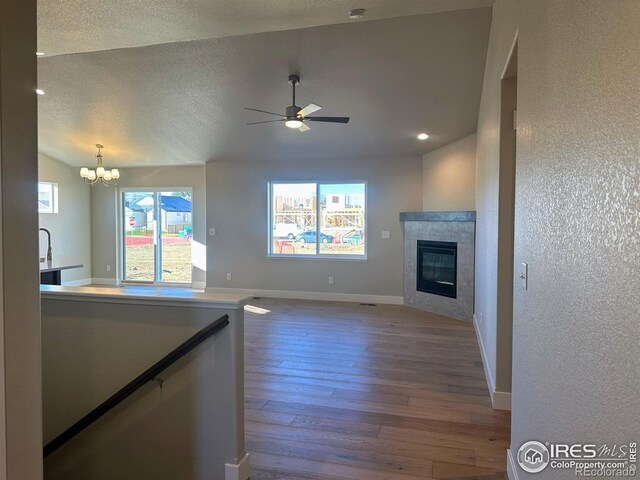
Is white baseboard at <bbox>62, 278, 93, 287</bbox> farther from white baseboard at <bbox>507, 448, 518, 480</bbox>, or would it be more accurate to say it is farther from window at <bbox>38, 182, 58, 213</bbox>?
white baseboard at <bbox>507, 448, 518, 480</bbox>

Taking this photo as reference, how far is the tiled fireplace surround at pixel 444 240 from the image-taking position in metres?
5.57

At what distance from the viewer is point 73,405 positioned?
2.51 meters

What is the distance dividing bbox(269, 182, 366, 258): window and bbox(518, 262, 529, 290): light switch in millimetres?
5105

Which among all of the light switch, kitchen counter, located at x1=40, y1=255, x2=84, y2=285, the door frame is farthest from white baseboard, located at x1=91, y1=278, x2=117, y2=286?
the light switch

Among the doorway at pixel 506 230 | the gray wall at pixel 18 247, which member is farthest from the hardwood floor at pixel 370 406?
the gray wall at pixel 18 247

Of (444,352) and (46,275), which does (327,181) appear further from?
(46,275)

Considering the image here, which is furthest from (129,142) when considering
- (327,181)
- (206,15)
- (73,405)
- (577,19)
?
(577,19)

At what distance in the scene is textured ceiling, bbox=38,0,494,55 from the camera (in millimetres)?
2457

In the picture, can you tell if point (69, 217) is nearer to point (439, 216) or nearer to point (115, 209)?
point (115, 209)

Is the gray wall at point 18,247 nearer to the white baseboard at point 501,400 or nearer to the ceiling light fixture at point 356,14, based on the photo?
the ceiling light fixture at point 356,14

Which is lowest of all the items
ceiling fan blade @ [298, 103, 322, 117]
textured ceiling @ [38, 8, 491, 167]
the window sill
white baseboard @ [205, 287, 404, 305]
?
white baseboard @ [205, 287, 404, 305]

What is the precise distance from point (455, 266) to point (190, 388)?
453 centimetres

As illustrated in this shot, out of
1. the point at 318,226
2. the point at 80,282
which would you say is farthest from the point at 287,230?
the point at 80,282

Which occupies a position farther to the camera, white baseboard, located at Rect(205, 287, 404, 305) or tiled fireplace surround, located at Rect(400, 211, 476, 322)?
white baseboard, located at Rect(205, 287, 404, 305)
